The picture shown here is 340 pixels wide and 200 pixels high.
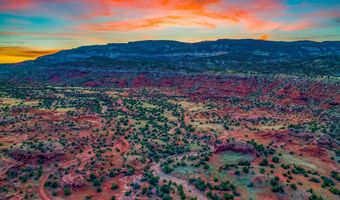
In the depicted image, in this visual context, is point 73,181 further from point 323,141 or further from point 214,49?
point 214,49

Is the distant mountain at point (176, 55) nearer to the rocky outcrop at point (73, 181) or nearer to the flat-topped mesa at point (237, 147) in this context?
the flat-topped mesa at point (237, 147)

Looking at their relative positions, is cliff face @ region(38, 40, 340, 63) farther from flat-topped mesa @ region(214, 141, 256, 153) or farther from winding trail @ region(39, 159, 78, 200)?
winding trail @ region(39, 159, 78, 200)

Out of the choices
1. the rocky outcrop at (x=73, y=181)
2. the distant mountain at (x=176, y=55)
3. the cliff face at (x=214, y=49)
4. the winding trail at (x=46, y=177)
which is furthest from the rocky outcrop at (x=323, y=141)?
the cliff face at (x=214, y=49)

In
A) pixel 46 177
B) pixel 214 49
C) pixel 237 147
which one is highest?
pixel 214 49

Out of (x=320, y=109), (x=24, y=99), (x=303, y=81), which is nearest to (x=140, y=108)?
(x=24, y=99)

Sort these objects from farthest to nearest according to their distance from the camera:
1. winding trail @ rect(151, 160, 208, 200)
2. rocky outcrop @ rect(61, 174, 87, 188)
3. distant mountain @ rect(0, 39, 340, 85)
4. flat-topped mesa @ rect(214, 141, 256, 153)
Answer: distant mountain @ rect(0, 39, 340, 85)
flat-topped mesa @ rect(214, 141, 256, 153)
rocky outcrop @ rect(61, 174, 87, 188)
winding trail @ rect(151, 160, 208, 200)

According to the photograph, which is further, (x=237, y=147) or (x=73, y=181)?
(x=237, y=147)

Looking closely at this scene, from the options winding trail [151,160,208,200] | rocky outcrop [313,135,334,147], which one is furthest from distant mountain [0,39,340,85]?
winding trail [151,160,208,200]

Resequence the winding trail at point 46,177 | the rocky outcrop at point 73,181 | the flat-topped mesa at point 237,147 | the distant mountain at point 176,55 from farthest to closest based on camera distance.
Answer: the distant mountain at point 176,55
the flat-topped mesa at point 237,147
the rocky outcrop at point 73,181
the winding trail at point 46,177

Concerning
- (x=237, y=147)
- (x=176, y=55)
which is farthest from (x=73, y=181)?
(x=176, y=55)

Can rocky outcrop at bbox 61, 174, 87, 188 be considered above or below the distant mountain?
below

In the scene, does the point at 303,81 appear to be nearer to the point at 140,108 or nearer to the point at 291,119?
the point at 291,119
